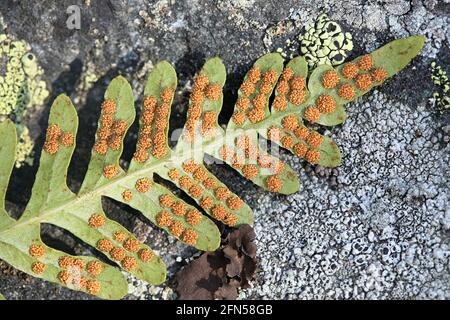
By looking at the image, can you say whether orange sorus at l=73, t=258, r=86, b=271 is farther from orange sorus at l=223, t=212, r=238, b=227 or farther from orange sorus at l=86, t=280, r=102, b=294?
orange sorus at l=223, t=212, r=238, b=227

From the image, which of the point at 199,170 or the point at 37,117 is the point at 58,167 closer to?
the point at 37,117

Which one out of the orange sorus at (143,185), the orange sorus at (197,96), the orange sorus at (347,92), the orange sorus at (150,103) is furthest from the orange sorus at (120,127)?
the orange sorus at (347,92)

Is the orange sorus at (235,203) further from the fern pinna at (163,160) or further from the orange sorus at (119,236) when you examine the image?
the orange sorus at (119,236)

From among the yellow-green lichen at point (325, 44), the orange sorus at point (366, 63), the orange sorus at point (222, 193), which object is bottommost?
the orange sorus at point (222, 193)

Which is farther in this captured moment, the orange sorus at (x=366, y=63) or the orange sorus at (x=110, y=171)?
the orange sorus at (x=110, y=171)

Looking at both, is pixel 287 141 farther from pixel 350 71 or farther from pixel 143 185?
pixel 143 185

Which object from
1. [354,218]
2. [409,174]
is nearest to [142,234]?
[354,218]
